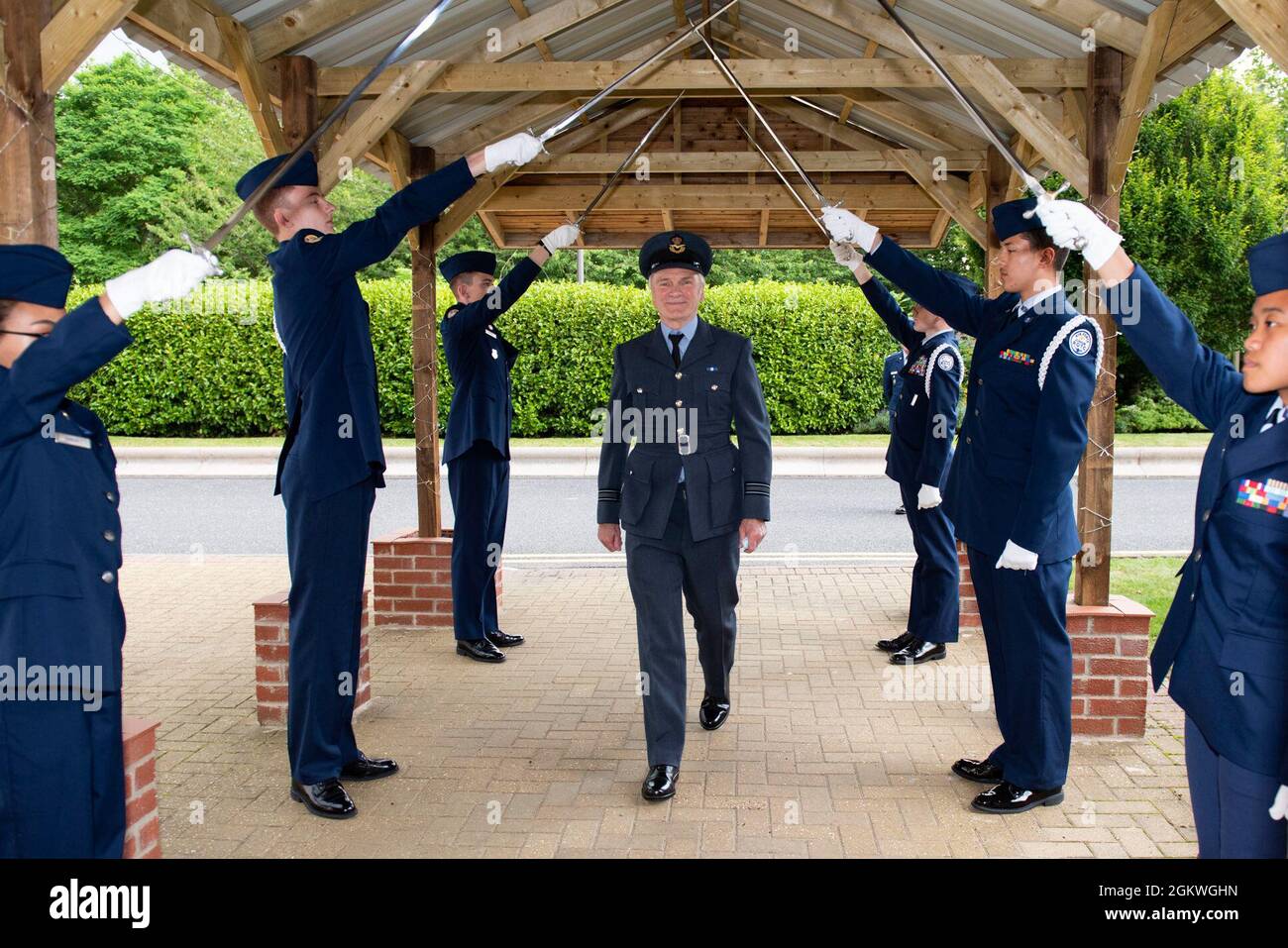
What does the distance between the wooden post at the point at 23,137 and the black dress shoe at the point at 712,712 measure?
10.3ft

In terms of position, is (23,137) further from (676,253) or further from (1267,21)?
(1267,21)

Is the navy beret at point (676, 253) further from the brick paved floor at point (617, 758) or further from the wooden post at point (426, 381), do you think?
the wooden post at point (426, 381)

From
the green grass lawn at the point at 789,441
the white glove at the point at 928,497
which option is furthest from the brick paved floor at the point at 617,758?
the green grass lawn at the point at 789,441

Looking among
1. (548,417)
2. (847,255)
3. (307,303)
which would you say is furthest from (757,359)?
(307,303)

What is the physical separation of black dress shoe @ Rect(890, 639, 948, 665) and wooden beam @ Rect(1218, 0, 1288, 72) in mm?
3568

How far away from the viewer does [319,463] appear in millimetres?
3795

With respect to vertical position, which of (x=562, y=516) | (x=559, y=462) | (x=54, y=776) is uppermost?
(x=54, y=776)

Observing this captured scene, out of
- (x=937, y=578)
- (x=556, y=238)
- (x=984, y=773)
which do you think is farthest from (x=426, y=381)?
(x=984, y=773)

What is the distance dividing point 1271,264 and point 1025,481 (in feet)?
4.80

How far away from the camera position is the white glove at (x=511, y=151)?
137 inches

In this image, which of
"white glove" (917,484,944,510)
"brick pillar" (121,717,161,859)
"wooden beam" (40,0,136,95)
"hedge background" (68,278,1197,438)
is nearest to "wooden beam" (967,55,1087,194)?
"white glove" (917,484,944,510)

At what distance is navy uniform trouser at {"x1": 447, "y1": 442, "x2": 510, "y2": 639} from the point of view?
19.3 feet
